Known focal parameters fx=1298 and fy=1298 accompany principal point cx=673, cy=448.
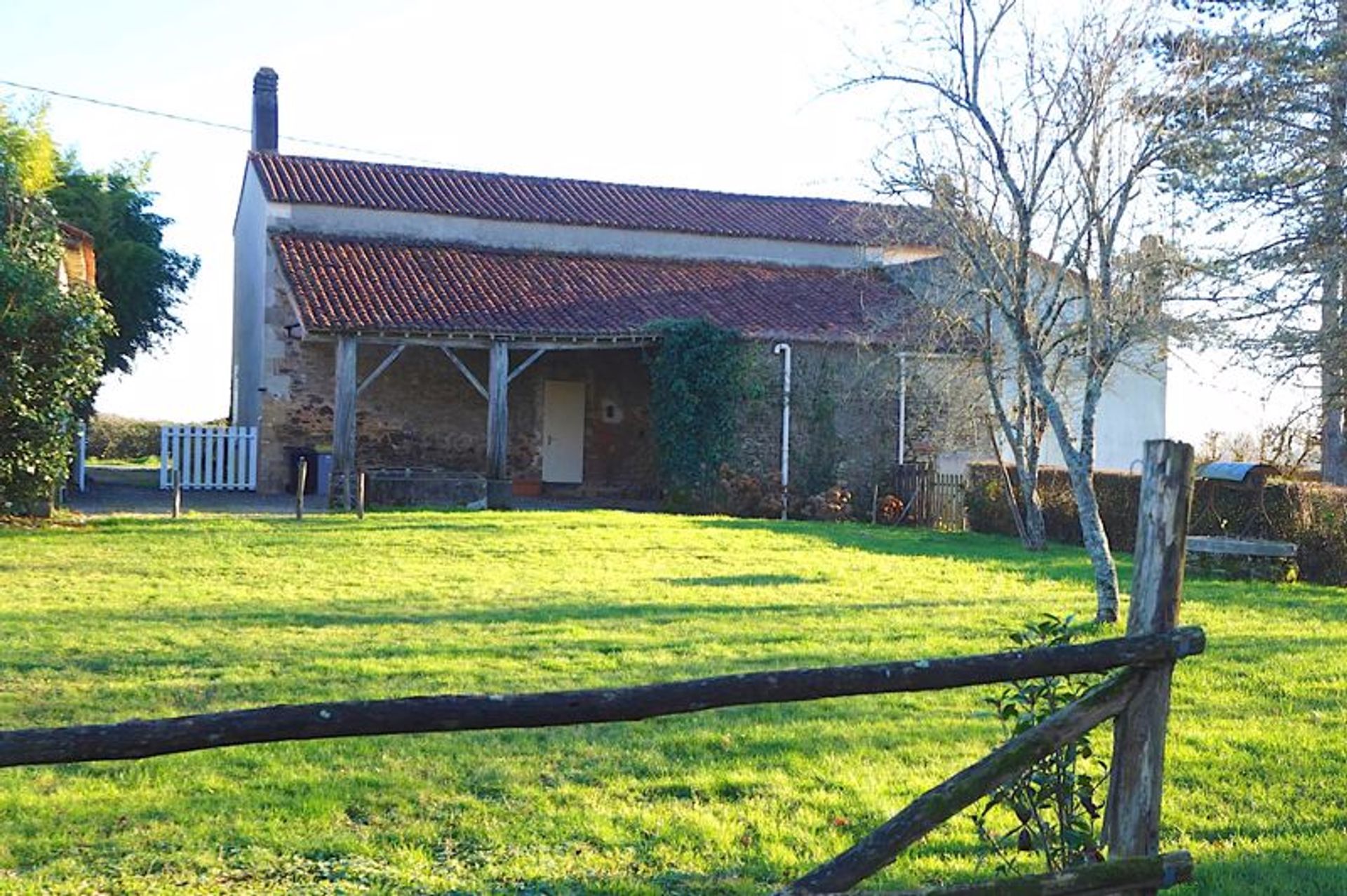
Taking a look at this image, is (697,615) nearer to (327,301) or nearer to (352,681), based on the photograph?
(352,681)

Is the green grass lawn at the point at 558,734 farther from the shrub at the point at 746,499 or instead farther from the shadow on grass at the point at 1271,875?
the shrub at the point at 746,499

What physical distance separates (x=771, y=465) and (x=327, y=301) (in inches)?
306

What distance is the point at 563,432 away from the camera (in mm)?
24672

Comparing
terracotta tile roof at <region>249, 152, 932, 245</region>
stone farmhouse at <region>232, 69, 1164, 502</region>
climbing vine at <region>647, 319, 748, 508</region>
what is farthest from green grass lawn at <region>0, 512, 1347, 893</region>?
terracotta tile roof at <region>249, 152, 932, 245</region>

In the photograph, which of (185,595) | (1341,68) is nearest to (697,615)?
(185,595)

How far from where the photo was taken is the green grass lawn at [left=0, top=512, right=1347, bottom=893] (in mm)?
4590

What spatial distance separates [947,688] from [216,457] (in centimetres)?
2043

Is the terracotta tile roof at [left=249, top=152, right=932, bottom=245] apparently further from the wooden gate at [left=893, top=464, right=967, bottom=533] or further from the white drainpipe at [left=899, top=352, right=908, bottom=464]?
the wooden gate at [left=893, top=464, right=967, bottom=533]

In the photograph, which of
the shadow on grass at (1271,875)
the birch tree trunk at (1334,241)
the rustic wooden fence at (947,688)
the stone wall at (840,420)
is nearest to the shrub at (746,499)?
the stone wall at (840,420)

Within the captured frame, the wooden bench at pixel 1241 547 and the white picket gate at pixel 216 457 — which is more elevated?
the white picket gate at pixel 216 457

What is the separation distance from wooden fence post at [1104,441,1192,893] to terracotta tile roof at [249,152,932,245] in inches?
752

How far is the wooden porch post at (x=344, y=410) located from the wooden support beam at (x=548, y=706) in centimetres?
1649

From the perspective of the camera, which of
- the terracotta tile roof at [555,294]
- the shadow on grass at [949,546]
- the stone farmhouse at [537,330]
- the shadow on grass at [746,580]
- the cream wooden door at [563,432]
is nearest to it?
the shadow on grass at [746,580]

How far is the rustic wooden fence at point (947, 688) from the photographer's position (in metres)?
2.92
